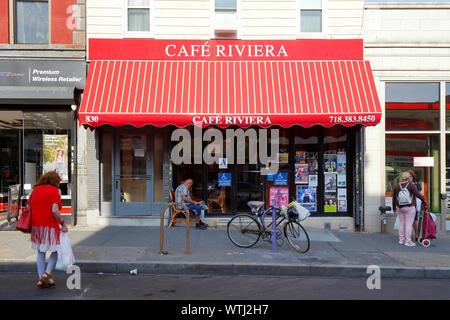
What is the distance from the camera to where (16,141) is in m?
10.7

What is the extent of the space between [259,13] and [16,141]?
8.25m

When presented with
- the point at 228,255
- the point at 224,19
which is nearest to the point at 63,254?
the point at 228,255

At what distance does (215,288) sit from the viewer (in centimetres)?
545

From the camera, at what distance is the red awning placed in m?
8.05

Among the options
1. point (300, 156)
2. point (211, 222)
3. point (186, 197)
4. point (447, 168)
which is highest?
point (300, 156)

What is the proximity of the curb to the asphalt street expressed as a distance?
0.13 metres

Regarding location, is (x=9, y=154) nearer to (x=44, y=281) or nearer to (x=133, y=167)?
(x=133, y=167)

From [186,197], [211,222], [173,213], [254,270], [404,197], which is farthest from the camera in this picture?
[211,222]

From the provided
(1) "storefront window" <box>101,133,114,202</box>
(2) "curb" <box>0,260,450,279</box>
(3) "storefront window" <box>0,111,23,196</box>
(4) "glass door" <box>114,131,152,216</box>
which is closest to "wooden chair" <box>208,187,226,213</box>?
(4) "glass door" <box>114,131,152,216</box>

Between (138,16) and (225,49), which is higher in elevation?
(138,16)

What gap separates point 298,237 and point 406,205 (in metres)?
2.68

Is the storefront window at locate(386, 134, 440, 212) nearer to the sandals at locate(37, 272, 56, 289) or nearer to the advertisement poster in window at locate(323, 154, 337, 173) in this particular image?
the advertisement poster in window at locate(323, 154, 337, 173)
